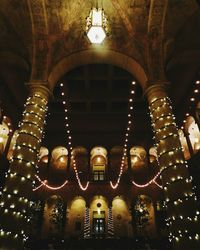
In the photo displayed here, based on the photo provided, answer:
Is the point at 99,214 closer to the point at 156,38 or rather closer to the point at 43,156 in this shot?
the point at 43,156

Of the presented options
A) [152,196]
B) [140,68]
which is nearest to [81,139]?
[152,196]

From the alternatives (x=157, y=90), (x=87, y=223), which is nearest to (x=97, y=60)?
(x=157, y=90)

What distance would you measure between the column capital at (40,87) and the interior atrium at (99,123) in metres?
0.04

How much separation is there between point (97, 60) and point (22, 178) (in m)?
5.74

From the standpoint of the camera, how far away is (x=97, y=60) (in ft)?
31.3

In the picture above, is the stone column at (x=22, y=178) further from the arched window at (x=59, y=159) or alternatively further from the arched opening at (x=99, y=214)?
the arched window at (x=59, y=159)

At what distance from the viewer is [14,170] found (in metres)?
6.43

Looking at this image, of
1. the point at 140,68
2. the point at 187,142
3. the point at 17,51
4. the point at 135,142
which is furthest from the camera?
the point at 135,142

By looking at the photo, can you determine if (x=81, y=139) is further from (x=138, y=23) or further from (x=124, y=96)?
(x=138, y=23)

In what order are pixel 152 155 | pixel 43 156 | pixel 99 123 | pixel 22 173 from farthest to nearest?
1. pixel 43 156
2. pixel 152 155
3. pixel 99 123
4. pixel 22 173

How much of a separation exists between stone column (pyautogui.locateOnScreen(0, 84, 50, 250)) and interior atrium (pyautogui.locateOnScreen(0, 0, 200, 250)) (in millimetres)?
30

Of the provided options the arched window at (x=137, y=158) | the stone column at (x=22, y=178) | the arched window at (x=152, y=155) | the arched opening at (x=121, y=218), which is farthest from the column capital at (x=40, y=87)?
the arched window at (x=152, y=155)

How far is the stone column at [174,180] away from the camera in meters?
5.57

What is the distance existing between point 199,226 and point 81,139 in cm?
1118
